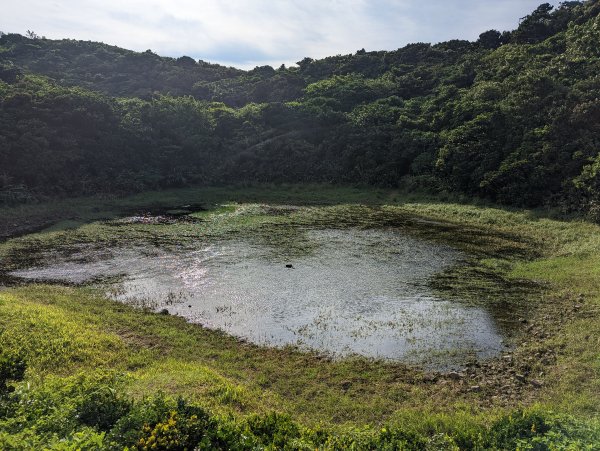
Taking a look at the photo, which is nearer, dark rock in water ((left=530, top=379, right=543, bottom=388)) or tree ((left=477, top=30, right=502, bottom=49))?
dark rock in water ((left=530, top=379, right=543, bottom=388))

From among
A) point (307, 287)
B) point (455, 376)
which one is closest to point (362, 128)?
point (307, 287)

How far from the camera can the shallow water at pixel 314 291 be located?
52.3 feet

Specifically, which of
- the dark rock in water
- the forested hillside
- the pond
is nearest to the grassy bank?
the dark rock in water

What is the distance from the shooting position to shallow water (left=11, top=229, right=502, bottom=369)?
15.9 meters

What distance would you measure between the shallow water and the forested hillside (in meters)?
17.2

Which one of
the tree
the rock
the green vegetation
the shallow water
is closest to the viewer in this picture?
the green vegetation

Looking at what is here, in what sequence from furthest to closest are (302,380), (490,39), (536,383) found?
(490,39), (302,380), (536,383)

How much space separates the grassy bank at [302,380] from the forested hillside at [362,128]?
17.7 metres

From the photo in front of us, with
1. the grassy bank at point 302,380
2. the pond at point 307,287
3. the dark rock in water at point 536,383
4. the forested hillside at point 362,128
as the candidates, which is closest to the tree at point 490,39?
the forested hillside at point 362,128

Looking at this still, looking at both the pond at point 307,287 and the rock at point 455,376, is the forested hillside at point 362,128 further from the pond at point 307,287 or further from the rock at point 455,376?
the rock at point 455,376

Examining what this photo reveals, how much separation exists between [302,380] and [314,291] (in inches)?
327

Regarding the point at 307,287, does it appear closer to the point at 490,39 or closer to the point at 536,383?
the point at 536,383

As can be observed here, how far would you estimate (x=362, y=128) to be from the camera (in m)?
58.7

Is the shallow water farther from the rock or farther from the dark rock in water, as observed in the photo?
the dark rock in water
